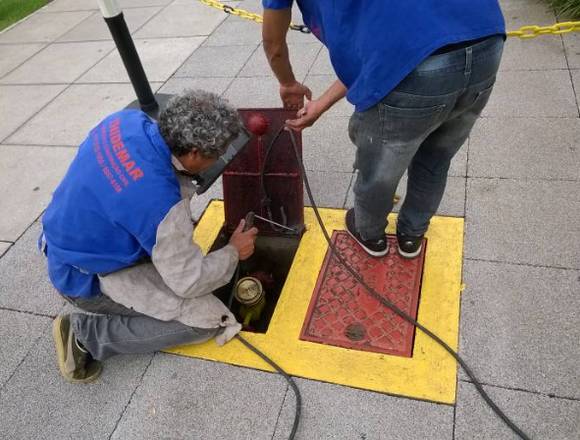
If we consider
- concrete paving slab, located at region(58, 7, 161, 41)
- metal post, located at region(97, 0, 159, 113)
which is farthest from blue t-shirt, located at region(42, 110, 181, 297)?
concrete paving slab, located at region(58, 7, 161, 41)

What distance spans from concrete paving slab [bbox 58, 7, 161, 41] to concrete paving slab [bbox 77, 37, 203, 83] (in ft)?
2.13

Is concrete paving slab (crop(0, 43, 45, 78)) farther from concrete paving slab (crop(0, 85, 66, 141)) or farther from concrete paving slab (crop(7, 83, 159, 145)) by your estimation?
concrete paving slab (crop(7, 83, 159, 145))

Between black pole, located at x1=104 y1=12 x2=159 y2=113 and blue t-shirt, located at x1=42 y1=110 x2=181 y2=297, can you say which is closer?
blue t-shirt, located at x1=42 y1=110 x2=181 y2=297

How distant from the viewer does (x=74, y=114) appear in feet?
15.4

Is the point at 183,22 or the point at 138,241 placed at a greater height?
the point at 138,241

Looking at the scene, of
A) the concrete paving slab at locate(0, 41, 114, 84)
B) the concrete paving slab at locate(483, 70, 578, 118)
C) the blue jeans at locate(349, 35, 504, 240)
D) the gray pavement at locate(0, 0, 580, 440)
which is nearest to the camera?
the blue jeans at locate(349, 35, 504, 240)

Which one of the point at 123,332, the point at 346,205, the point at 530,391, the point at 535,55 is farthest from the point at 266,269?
the point at 535,55

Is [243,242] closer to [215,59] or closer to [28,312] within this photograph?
[28,312]

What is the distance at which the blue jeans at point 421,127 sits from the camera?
163 cm

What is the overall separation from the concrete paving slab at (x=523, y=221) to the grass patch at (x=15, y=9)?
7346mm

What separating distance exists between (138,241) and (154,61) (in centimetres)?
397

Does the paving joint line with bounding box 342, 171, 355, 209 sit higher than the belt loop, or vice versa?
the belt loop

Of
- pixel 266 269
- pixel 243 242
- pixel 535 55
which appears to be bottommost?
pixel 266 269

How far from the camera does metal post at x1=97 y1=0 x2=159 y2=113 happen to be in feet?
11.4
